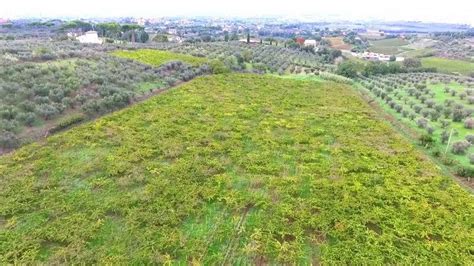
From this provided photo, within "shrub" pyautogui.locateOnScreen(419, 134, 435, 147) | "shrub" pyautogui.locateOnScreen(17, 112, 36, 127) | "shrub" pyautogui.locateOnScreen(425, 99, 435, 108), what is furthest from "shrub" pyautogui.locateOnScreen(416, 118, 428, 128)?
"shrub" pyautogui.locateOnScreen(17, 112, 36, 127)

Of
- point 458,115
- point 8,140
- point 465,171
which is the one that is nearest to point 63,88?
point 8,140

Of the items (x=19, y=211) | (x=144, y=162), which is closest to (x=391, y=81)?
(x=144, y=162)

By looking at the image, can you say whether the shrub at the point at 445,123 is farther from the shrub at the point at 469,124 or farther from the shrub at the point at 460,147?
the shrub at the point at 460,147

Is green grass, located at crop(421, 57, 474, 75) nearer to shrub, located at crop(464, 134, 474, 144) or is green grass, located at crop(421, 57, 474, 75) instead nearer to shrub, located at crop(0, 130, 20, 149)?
shrub, located at crop(464, 134, 474, 144)

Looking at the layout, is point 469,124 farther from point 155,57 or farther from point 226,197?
point 155,57

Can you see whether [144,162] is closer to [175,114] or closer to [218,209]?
[218,209]

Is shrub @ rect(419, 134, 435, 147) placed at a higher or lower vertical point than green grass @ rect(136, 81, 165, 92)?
lower
